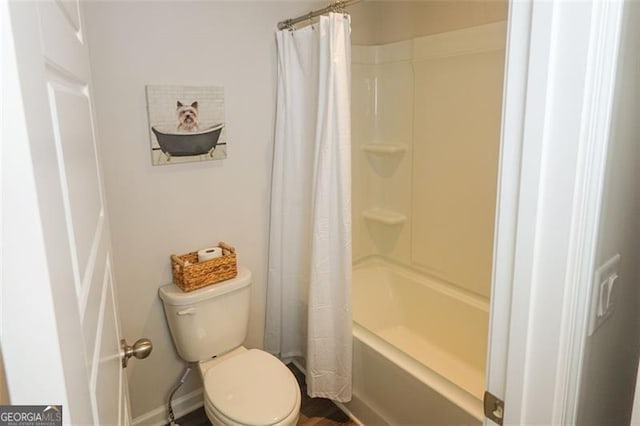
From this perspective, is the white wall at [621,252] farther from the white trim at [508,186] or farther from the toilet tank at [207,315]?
the toilet tank at [207,315]

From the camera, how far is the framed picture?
73.2 inches

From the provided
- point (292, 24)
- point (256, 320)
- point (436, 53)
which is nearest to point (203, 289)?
point (256, 320)

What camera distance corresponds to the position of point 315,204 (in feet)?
6.35

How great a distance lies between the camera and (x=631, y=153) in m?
0.81

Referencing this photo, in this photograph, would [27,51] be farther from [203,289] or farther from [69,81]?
[203,289]

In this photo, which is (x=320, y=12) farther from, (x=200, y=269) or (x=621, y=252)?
(x=621, y=252)

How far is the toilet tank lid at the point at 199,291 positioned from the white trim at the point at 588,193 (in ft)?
4.77

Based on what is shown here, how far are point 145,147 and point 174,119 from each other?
0.18m

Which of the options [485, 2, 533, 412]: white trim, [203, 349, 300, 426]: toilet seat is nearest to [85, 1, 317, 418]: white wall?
[203, 349, 300, 426]: toilet seat

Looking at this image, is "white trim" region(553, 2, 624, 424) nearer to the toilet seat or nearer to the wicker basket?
the toilet seat

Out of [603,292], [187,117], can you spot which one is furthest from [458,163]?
[603,292]

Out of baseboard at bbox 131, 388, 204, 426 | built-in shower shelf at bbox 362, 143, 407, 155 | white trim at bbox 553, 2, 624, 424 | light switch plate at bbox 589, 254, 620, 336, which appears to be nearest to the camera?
white trim at bbox 553, 2, 624, 424

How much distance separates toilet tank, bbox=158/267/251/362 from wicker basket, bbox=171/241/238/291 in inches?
1.0

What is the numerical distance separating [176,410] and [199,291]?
0.74 meters
